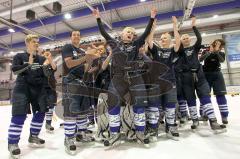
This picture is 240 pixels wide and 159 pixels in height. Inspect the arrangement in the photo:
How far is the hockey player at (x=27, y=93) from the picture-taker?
246 cm

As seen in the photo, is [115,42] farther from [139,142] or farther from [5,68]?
[5,68]

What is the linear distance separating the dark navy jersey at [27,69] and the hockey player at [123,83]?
987 mm

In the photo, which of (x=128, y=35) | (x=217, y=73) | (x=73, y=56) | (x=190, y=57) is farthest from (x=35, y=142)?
(x=217, y=73)

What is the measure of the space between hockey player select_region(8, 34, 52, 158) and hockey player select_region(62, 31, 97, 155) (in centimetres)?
33

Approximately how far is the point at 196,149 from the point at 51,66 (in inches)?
87.8

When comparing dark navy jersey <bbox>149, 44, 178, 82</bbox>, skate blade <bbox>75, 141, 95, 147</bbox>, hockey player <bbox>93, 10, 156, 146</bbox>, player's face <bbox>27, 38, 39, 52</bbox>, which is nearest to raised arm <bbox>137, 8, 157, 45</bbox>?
hockey player <bbox>93, 10, 156, 146</bbox>

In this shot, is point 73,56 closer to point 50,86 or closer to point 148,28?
point 50,86

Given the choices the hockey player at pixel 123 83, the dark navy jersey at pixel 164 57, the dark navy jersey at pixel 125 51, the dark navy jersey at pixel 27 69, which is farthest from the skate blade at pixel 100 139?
the dark navy jersey at pixel 164 57

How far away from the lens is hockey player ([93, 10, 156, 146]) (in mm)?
2553

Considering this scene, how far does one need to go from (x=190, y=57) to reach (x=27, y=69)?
7.63ft

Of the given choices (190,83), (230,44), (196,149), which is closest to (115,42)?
(190,83)

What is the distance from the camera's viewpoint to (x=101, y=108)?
3217 mm

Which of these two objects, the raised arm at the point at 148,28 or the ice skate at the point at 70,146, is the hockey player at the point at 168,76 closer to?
the raised arm at the point at 148,28

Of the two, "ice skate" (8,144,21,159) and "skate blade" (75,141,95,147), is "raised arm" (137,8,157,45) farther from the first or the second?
"ice skate" (8,144,21,159)
